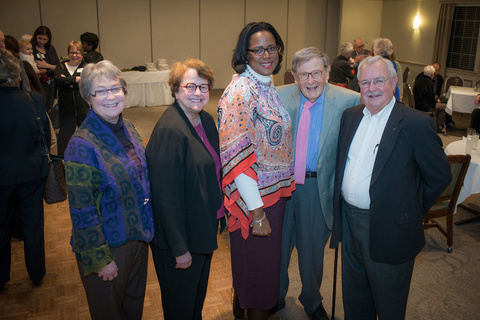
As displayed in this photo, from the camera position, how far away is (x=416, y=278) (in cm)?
347

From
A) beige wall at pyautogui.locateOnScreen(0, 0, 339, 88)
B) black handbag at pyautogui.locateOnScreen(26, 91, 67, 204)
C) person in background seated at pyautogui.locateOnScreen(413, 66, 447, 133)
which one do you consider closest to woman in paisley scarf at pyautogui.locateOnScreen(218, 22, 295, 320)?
black handbag at pyautogui.locateOnScreen(26, 91, 67, 204)

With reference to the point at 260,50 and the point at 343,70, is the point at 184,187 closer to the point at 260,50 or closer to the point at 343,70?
the point at 260,50

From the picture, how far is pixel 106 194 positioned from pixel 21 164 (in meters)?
1.40

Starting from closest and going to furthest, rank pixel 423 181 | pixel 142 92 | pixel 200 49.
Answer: pixel 423 181, pixel 142 92, pixel 200 49

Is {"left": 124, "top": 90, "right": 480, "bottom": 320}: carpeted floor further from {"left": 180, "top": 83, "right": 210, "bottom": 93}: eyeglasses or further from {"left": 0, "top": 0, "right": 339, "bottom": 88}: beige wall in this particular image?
{"left": 0, "top": 0, "right": 339, "bottom": 88}: beige wall

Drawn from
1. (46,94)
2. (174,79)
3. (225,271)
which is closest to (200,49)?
(46,94)

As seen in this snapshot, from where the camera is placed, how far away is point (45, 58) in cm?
690

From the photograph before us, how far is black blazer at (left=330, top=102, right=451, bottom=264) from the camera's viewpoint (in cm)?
208

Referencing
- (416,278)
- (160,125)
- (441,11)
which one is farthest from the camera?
(441,11)

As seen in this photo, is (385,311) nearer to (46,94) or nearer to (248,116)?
(248,116)

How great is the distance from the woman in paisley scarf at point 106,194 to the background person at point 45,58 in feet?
16.9

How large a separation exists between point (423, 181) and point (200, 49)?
11600 mm

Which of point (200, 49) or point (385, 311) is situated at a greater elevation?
point (200, 49)

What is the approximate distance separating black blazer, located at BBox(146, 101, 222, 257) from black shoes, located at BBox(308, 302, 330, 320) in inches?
43.9
